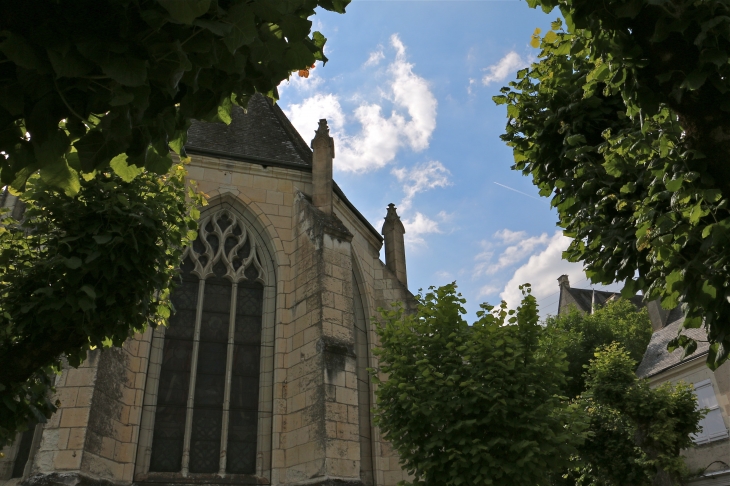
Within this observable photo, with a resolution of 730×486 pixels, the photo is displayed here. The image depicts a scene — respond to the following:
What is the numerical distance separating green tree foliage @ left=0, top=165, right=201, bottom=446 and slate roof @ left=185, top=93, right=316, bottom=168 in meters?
6.50

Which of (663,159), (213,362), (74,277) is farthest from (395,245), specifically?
(663,159)

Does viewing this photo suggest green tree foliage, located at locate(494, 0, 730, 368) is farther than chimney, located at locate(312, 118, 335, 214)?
No

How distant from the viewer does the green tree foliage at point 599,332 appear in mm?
26000

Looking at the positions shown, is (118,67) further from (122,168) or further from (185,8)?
(122,168)

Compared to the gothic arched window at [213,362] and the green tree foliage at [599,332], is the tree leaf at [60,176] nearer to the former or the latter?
the gothic arched window at [213,362]

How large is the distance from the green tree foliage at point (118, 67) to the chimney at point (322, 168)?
9.78 meters

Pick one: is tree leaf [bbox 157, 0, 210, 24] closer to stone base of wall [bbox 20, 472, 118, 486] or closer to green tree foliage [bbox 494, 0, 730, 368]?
green tree foliage [bbox 494, 0, 730, 368]

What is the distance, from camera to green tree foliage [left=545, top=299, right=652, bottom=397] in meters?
26.0

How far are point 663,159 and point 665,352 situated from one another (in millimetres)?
19025

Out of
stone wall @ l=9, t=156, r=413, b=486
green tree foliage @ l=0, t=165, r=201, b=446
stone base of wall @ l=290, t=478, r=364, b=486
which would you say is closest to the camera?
green tree foliage @ l=0, t=165, r=201, b=446

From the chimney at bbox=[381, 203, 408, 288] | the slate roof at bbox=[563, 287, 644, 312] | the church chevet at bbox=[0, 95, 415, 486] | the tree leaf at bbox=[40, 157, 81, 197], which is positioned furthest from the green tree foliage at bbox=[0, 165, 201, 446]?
the slate roof at bbox=[563, 287, 644, 312]

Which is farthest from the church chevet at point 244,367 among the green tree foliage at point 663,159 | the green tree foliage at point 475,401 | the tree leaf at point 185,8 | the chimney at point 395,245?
the tree leaf at point 185,8

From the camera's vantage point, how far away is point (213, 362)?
10.9 m

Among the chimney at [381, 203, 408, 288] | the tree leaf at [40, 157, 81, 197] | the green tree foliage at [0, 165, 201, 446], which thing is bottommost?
the tree leaf at [40, 157, 81, 197]
